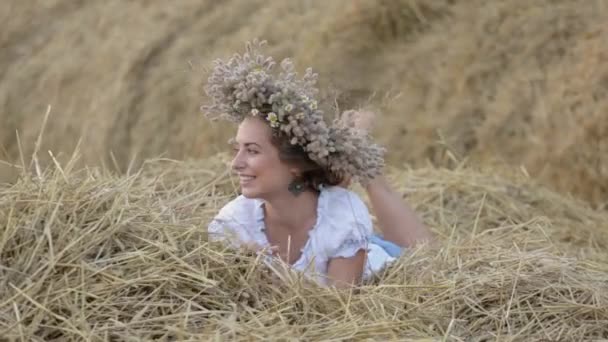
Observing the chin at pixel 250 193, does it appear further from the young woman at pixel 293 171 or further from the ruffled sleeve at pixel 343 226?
the ruffled sleeve at pixel 343 226

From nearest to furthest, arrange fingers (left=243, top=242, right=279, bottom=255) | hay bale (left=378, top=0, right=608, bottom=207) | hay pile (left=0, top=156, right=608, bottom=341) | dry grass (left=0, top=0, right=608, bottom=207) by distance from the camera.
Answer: hay pile (left=0, top=156, right=608, bottom=341) < fingers (left=243, top=242, right=279, bottom=255) < hay bale (left=378, top=0, right=608, bottom=207) < dry grass (left=0, top=0, right=608, bottom=207)

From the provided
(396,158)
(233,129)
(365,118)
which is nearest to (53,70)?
(233,129)

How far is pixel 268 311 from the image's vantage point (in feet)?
8.38

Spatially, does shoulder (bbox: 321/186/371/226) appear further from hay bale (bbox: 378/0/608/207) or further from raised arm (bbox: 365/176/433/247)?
hay bale (bbox: 378/0/608/207)

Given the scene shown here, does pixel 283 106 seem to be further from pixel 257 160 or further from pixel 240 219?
pixel 240 219

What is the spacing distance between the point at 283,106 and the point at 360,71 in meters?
3.31

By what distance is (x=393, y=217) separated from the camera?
12.6ft

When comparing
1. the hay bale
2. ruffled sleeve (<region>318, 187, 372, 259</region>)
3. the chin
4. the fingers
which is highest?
the chin

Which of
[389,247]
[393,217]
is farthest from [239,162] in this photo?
[393,217]

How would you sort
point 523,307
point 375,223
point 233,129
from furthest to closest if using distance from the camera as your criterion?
1. point 233,129
2. point 375,223
3. point 523,307

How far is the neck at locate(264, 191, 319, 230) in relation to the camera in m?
3.23

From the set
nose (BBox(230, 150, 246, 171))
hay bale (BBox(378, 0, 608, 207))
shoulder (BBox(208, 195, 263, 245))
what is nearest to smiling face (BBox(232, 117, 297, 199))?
nose (BBox(230, 150, 246, 171))

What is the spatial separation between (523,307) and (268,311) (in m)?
0.62

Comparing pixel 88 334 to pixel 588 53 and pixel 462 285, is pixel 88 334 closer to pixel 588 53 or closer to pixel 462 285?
pixel 462 285
